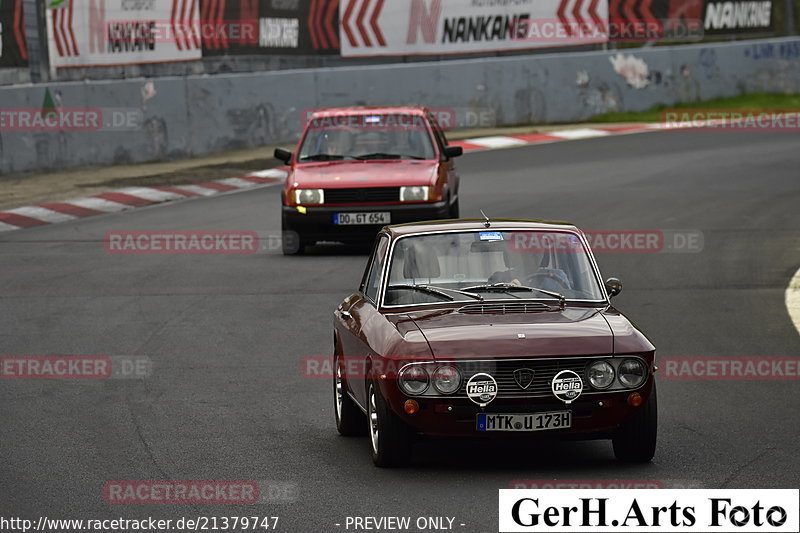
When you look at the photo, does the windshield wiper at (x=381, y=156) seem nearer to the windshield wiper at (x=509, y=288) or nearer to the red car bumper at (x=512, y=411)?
the windshield wiper at (x=509, y=288)

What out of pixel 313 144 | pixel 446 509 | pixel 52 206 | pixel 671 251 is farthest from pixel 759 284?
pixel 52 206

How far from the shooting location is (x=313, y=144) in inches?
687

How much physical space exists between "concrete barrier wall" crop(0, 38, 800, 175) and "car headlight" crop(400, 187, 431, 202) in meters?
11.2

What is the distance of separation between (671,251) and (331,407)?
792 centimetres

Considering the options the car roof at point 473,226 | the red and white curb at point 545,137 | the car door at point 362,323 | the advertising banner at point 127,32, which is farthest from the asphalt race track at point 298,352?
the advertising banner at point 127,32

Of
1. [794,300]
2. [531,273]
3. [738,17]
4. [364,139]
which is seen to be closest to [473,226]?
[531,273]

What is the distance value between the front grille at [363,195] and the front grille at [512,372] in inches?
367

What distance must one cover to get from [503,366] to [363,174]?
31.9 ft

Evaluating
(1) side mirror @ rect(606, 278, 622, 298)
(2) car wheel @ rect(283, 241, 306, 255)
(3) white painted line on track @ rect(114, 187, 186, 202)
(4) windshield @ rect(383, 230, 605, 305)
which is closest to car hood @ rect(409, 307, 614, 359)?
(4) windshield @ rect(383, 230, 605, 305)

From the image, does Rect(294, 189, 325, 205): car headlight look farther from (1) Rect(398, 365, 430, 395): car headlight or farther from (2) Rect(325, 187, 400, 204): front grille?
(1) Rect(398, 365, 430, 395): car headlight

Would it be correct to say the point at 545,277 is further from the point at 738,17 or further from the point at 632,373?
the point at 738,17

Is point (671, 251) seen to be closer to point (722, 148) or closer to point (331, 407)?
point (331, 407)

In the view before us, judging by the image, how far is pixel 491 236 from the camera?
835 cm

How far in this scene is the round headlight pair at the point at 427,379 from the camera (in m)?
7.13
